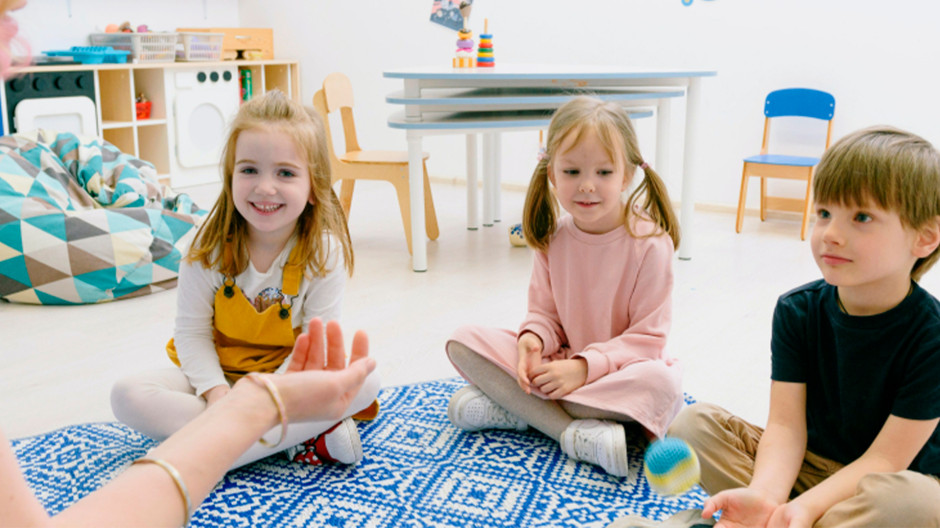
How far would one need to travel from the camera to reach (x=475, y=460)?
1531 mm

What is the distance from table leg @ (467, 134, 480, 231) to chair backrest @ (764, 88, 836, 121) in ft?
4.21

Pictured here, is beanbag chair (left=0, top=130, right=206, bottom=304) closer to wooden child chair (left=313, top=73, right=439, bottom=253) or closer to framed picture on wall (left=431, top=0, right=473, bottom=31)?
wooden child chair (left=313, top=73, right=439, bottom=253)

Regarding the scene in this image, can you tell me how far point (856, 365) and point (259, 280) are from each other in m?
0.98

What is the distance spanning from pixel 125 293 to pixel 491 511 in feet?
5.36

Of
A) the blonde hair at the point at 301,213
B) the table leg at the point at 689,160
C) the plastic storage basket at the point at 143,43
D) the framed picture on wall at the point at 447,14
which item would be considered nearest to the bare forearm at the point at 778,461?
the blonde hair at the point at 301,213

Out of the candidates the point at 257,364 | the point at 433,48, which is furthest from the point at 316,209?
the point at 433,48

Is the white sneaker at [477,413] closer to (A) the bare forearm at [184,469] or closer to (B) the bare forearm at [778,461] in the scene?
(B) the bare forearm at [778,461]

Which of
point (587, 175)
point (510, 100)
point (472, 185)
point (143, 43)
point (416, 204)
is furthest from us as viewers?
point (143, 43)

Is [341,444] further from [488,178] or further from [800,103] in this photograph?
[800,103]

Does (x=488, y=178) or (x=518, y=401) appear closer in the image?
(x=518, y=401)

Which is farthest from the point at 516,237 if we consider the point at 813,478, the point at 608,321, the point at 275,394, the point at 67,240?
the point at 275,394

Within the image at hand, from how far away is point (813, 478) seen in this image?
1.15 m

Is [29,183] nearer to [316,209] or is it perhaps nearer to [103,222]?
[103,222]

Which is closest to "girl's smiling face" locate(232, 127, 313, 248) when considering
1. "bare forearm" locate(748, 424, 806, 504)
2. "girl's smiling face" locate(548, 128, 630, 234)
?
"girl's smiling face" locate(548, 128, 630, 234)
